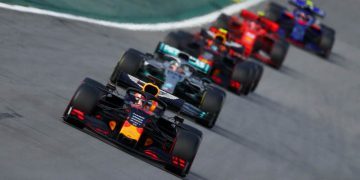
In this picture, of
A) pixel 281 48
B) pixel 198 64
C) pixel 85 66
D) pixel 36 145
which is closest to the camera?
pixel 36 145

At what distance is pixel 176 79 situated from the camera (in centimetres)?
2048

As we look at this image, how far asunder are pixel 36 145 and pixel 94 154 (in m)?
1.18

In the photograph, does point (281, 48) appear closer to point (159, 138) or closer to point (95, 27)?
point (95, 27)

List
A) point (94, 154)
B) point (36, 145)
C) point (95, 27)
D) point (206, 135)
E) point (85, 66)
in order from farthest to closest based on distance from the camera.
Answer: point (95, 27)
point (85, 66)
point (206, 135)
point (94, 154)
point (36, 145)

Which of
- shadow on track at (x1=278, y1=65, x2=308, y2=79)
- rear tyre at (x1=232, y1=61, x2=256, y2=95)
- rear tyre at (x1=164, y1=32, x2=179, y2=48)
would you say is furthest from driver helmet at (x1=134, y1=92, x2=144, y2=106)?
shadow on track at (x1=278, y1=65, x2=308, y2=79)

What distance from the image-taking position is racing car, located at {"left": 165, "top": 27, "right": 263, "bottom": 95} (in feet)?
80.8

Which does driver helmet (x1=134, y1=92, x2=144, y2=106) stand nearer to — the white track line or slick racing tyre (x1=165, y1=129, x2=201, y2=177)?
slick racing tyre (x1=165, y1=129, x2=201, y2=177)

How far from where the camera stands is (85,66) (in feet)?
68.7

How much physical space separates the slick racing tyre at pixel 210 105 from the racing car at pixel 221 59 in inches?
160

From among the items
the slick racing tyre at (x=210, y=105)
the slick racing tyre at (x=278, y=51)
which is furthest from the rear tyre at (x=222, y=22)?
the slick racing tyre at (x=210, y=105)

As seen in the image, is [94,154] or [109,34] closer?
[94,154]

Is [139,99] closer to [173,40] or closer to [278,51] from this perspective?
[173,40]

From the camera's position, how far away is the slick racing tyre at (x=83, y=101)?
14648 millimetres

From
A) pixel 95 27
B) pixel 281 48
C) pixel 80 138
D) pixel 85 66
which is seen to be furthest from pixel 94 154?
pixel 281 48
